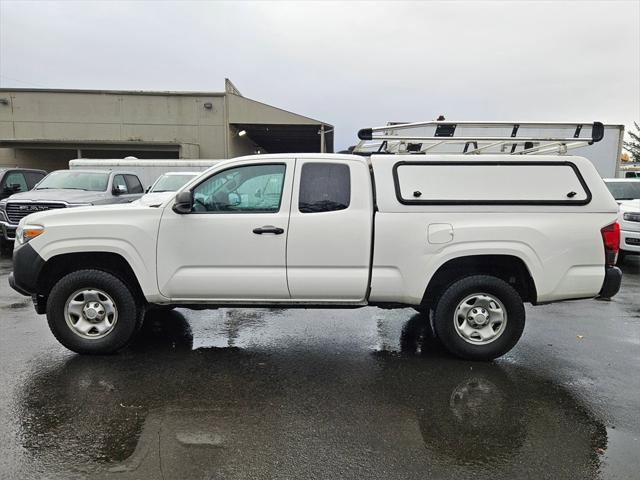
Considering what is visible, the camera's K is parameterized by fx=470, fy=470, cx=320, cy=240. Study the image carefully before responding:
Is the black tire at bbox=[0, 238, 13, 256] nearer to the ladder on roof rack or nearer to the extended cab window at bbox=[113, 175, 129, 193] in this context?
the extended cab window at bbox=[113, 175, 129, 193]

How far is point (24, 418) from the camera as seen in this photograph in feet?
11.1

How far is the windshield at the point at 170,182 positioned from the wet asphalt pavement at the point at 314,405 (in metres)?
6.40

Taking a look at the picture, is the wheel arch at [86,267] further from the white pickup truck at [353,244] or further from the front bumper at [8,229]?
the front bumper at [8,229]

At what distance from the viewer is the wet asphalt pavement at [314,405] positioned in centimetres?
290

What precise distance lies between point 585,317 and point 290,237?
436cm

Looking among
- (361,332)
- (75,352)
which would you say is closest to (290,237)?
(361,332)

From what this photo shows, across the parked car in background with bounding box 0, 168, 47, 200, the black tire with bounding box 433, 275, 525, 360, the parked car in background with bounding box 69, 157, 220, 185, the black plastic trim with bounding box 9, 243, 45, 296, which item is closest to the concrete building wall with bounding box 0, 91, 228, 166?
the parked car in background with bounding box 69, 157, 220, 185

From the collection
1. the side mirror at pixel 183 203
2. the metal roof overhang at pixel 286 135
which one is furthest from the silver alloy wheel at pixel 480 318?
the metal roof overhang at pixel 286 135

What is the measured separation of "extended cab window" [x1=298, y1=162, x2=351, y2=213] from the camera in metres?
4.43

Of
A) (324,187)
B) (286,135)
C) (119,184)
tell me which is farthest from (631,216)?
(286,135)

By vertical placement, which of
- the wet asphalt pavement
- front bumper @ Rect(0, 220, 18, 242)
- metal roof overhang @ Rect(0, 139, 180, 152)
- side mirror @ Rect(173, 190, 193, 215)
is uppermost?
metal roof overhang @ Rect(0, 139, 180, 152)

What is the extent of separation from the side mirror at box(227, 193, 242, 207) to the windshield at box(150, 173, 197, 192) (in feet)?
25.0

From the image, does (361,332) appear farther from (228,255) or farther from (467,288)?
(228,255)

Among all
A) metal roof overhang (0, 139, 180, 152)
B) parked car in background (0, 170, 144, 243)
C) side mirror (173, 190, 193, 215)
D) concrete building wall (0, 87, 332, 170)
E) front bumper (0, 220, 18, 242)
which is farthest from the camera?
metal roof overhang (0, 139, 180, 152)
